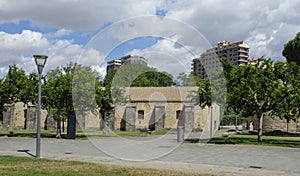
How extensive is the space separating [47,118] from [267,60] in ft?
98.4

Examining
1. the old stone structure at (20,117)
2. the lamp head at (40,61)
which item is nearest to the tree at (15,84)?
the lamp head at (40,61)

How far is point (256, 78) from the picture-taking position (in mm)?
23188

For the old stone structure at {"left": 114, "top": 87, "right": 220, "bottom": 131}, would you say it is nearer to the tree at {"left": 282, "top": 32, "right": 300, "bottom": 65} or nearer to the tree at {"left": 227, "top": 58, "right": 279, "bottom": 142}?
the tree at {"left": 282, "top": 32, "right": 300, "bottom": 65}

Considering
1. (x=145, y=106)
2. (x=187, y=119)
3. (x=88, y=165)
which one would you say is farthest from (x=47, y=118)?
(x=88, y=165)

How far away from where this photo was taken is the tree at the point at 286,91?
22.5 metres

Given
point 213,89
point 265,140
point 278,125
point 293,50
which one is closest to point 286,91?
point 213,89

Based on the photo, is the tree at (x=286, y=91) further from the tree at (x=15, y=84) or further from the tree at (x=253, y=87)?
the tree at (x=15, y=84)

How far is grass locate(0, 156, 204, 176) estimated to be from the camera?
33.0 ft

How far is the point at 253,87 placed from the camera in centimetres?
2300

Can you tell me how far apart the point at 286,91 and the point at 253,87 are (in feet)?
6.30

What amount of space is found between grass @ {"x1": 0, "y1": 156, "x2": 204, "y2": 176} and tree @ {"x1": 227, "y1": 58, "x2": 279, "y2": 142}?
13362 mm

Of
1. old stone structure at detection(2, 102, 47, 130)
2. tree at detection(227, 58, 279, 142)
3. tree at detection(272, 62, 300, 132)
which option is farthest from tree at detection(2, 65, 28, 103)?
tree at detection(272, 62, 300, 132)

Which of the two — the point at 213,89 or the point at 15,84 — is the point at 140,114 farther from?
the point at 213,89

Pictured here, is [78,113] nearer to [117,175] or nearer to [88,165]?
[88,165]
